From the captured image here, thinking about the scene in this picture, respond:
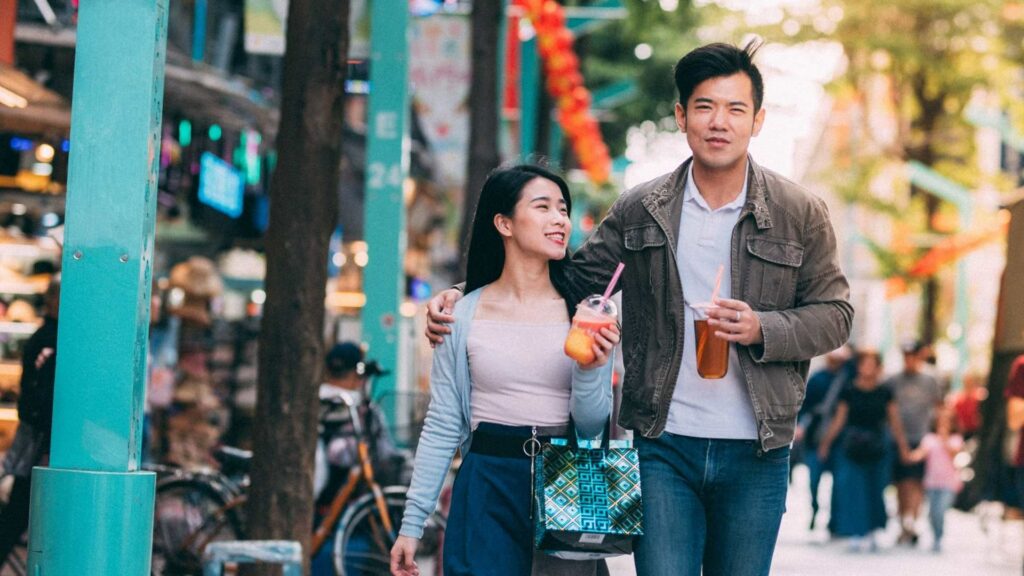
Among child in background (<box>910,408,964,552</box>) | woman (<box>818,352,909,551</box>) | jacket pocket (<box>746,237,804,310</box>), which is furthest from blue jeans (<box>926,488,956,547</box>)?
jacket pocket (<box>746,237,804,310</box>)

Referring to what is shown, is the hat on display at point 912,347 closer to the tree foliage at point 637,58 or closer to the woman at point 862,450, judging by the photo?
the woman at point 862,450

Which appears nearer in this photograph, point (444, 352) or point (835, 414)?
point (444, 352)

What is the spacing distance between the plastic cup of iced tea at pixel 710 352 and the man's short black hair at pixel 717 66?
2.38ft

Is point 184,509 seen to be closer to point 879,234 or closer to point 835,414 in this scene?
point 835,414

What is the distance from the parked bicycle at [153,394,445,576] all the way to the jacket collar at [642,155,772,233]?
15.6 feet

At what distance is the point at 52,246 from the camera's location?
1315 centimetres

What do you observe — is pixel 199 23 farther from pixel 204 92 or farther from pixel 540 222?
pixel 540 222

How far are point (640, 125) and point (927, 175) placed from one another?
6837 millimetres

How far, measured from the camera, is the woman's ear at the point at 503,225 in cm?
484

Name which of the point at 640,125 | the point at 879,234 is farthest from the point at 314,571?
the point at 879,234

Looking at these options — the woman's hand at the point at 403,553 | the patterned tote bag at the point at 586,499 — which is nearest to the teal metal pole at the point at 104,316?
the woman's hand at the point at 403,553

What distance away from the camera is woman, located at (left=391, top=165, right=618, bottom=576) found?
4.57 metres

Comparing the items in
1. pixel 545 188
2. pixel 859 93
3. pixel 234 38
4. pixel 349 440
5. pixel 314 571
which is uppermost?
pixel 859 93

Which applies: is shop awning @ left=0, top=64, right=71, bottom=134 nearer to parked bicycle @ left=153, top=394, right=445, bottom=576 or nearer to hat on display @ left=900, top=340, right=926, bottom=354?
parked bicycle @ left=153, top=394, right=445, bottom=576
